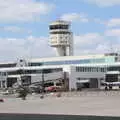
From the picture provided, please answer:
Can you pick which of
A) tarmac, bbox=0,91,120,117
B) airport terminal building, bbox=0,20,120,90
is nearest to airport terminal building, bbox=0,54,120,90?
airport terminal building, bbox=0,20,120,90

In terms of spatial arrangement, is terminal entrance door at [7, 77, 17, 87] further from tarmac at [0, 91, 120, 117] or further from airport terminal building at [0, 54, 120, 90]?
tarmac at [0, 91, 120, 117]

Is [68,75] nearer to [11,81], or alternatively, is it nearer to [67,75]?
[67,75]

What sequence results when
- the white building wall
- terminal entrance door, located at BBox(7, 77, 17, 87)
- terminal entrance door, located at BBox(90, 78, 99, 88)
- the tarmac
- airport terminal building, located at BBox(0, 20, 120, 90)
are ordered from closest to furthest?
the tarmac, airport terminal building, located at BBox(0, 20, 120, 90), the white building wall, terminal entrance door, located at BBox(90, 78, 99, 88), terminal entrance door, located at BBox(7, 77, 17, 87)

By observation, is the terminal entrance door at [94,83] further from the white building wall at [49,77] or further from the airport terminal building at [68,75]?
the white building wall at [49,77]

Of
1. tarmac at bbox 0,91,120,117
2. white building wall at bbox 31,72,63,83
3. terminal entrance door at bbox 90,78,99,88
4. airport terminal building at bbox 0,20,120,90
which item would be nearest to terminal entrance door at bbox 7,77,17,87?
airport terminal building at bbox 0,20,120,90

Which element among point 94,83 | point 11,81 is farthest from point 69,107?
point 11,81

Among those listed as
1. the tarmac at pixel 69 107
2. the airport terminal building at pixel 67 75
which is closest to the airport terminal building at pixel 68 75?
the airport terminal building at pixel 67 75

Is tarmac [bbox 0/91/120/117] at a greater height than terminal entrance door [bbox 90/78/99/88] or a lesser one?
lesser

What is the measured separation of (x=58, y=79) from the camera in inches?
6334

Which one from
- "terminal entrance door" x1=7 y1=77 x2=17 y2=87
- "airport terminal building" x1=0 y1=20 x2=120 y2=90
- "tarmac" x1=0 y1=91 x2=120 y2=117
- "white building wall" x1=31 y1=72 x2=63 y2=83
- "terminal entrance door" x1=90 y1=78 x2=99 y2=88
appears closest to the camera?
"tarmac" x1=0 y1=91 x2=120 y2=117

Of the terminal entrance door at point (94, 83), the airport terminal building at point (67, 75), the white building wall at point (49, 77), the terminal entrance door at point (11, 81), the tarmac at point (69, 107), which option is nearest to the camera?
the tarmac at point (69, 107)

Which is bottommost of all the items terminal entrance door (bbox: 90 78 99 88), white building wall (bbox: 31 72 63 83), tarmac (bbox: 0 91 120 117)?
tarmac (bbox: 0 91 120 117)

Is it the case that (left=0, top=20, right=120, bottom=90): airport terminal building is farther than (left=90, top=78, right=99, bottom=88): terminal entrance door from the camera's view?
No

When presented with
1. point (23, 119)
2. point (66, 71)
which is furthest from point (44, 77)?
point (23, 119)
